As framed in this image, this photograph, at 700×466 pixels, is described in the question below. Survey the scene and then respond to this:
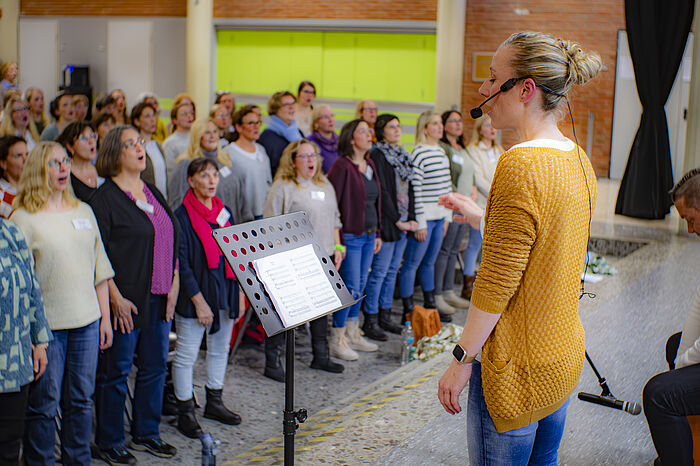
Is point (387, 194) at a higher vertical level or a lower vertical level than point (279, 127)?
lower

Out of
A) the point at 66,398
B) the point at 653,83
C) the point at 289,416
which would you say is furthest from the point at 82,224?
the point at 653,83

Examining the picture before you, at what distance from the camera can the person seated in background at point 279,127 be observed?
6070mm

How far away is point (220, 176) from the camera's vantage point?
16.8ft

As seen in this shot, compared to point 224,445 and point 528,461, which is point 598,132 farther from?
point 528,461

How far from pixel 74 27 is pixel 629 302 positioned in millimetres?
11859

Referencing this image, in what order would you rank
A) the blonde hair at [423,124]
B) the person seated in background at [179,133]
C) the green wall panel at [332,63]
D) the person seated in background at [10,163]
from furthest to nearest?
the green wall panel at [332,63] → the person seated in background at [179,133] → the blonde hair at [423,124] → the person seated in background at [10,163]

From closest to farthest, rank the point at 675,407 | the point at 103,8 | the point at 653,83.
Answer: the point at 675,407 → the point at 653,83 → the point at 103,8

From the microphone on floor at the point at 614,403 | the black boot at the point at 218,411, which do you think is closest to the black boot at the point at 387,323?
the black boot at the point at 218,411

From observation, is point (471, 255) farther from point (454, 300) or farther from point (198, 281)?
point (198, 281)

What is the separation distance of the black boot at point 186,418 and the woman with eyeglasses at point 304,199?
0.92m

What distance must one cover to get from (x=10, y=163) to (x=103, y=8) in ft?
35.6

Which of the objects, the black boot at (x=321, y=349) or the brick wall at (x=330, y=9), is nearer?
the black boot at (x=321, y=349)

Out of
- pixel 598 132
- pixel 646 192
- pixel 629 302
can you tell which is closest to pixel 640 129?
pixel 646 192

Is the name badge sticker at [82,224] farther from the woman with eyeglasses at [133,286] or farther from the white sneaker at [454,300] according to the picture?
the white sneaker at [454,300]
